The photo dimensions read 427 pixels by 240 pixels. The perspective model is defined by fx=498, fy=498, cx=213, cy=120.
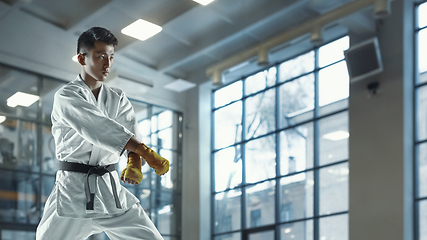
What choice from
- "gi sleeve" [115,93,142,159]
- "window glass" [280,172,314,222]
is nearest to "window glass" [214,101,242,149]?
"window glass" [280,172,314,222]

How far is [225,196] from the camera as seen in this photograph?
7789 millimetres

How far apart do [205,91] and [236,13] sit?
1.22 meters

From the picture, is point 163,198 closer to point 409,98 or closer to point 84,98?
point 409,98

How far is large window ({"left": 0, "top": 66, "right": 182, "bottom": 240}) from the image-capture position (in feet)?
21.0

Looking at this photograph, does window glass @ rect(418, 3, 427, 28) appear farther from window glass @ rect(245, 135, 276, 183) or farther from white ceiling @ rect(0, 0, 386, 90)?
window glass @ rect(245, 135, 276, 183)

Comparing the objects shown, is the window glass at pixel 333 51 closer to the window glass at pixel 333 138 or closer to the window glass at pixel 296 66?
the window glass at pixel 296 66

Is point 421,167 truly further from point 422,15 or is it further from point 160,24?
point 160,24

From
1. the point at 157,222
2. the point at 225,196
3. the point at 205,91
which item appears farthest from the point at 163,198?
the point at 205,91

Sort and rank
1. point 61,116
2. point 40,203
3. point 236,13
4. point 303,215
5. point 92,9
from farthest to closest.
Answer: point 303,215 → point 236,13 → point 40,203 → point 92,9 → point 61,116

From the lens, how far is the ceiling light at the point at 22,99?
6.72m

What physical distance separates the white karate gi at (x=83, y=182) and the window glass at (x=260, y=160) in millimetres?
6236

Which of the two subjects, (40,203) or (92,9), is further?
(40,203)

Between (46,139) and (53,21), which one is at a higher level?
(53,21)

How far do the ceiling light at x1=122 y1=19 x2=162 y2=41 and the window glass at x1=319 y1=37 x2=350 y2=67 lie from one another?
8.17ft
